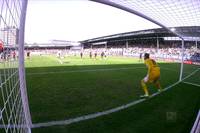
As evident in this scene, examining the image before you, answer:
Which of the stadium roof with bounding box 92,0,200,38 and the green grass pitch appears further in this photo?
the stadium roof with bounding box 92,0,200,38

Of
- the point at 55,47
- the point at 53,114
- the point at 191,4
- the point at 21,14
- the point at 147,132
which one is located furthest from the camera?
the point at 55,47

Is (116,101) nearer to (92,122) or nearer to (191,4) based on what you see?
(92,122)

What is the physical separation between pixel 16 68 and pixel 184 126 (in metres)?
3.90

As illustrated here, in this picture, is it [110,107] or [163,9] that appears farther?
[163,9]

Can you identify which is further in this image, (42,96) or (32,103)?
(42,96)

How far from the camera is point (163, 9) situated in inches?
342

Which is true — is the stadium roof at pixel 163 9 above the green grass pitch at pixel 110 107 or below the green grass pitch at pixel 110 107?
above

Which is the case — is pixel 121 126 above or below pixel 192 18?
below

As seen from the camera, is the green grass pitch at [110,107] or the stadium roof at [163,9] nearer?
the green grass pitch at [110,107]

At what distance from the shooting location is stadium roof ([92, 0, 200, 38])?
7.64 m

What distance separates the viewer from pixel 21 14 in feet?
13.3

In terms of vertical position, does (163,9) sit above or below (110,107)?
above

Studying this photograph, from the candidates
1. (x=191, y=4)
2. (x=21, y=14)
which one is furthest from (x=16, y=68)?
(x=191, y=4)

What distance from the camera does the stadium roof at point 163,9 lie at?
7.64m
